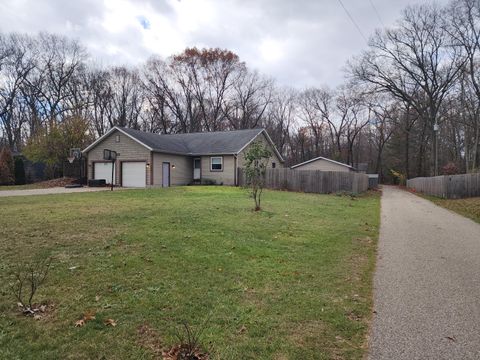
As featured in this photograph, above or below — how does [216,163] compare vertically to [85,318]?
above

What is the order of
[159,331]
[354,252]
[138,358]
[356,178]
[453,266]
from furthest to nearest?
[356,178]
[354,252]
[453,266]
[159,331]
[138,358]

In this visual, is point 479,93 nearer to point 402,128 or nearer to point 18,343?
point 402,128

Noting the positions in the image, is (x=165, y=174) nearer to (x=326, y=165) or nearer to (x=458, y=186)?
(x=326, y=165)

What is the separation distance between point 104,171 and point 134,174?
312 centimetres

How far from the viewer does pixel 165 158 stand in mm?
27656

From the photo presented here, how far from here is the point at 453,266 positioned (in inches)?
254

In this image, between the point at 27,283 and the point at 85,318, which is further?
the point at 27,283

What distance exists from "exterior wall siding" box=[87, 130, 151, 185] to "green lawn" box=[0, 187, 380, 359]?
17.4m

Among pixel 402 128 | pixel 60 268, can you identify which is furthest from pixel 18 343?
pixel 402 128

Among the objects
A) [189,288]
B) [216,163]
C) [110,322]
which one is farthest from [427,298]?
[216,163]

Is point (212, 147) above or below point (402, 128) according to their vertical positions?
below

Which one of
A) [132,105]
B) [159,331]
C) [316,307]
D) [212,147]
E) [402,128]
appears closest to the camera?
[159,331]

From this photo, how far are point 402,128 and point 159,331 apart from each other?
54.4m

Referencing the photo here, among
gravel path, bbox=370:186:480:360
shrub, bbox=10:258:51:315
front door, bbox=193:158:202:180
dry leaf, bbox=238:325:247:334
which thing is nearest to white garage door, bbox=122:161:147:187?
front door, bbox=193:158:202:180
